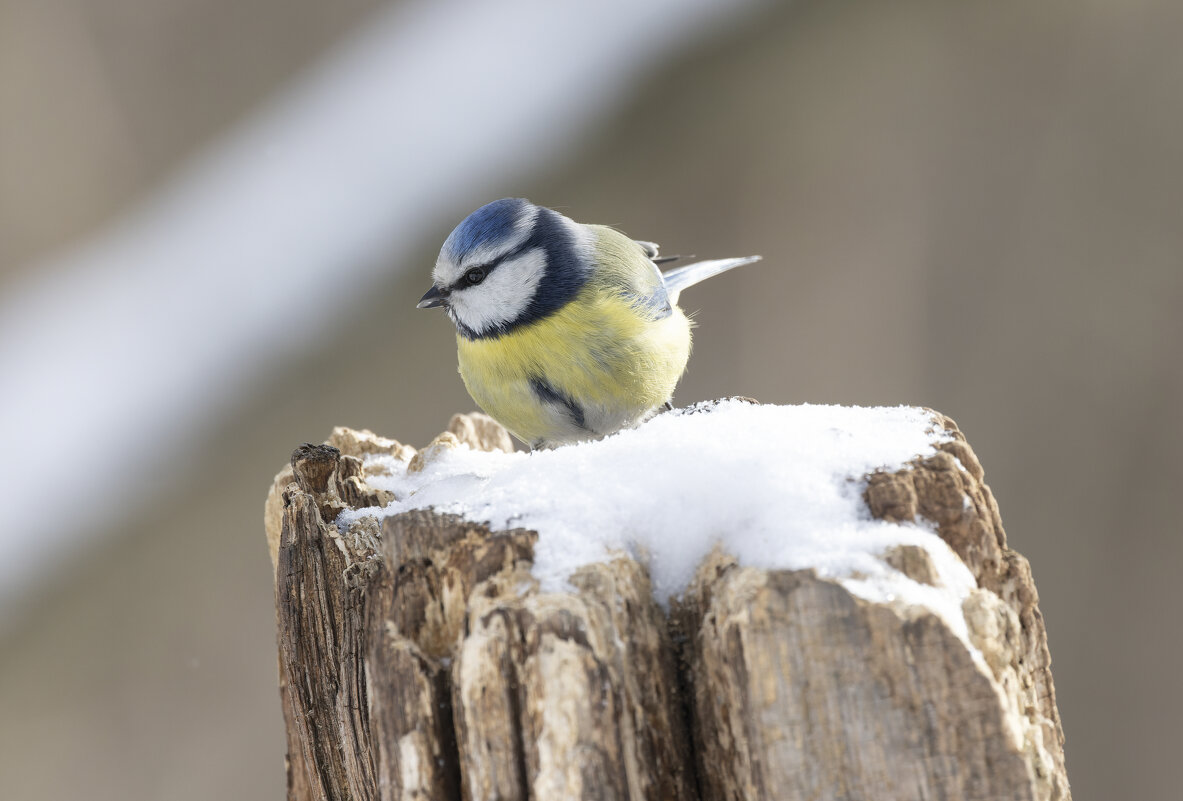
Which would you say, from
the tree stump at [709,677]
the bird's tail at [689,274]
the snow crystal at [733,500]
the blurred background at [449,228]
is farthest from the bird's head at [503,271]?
the blurred background at [449,228]

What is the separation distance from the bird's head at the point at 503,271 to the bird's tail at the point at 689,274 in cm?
30

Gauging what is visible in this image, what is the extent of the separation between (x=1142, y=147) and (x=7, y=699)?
318 centimetres

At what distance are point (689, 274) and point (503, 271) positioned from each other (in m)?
0.56

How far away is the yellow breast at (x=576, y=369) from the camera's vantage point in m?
1.40

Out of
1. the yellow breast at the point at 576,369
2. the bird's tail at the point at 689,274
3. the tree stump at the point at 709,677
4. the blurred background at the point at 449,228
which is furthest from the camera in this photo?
the blurred background at the point at 449,228

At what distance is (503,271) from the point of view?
1.44 metres

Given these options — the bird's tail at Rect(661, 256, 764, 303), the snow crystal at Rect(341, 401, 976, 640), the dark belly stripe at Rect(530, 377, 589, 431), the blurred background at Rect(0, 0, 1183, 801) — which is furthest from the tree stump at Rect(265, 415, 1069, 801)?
the blurred background at Rect(0, 0, 1183, 801)

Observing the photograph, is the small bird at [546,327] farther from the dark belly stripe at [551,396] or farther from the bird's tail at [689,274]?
the bird's tail at [689,274]

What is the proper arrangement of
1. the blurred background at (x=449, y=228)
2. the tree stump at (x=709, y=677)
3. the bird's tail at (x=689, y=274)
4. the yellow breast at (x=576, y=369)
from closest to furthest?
the tree stump at (x=709, y=677) → the yellow breast at (x=576, y=369) → the bird's tail at (x=689, y=274) → the blurred background at (x=449, y=228)

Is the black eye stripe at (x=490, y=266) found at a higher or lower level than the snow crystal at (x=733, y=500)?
higher

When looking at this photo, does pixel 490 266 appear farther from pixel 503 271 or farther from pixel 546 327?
pixel 546 327

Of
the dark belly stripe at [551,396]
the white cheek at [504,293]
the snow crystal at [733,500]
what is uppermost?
the white cheek at [504,293]

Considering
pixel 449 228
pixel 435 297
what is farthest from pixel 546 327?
pixel 449 228

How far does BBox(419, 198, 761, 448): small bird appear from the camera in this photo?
141 cm
